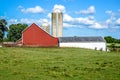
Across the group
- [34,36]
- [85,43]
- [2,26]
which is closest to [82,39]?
[85,43]

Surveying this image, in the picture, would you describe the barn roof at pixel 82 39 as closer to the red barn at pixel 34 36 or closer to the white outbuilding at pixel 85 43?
the white outbuilding at pixel 85 43

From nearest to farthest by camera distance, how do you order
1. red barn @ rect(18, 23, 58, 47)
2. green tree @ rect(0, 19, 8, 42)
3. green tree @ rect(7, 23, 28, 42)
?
1. red barn @ rect(18, 23, 58, 47)
2. green tree @ rect(0, 19, 8, 42)
3. green tree @ rect(7, 23, 28, 42)

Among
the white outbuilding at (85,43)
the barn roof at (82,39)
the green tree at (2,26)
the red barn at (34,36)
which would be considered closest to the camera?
the red barn at (34,36)

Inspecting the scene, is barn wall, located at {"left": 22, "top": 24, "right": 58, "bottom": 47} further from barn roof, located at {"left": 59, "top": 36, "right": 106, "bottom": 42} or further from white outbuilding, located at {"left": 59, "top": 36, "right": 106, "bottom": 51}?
barn roof, located at {"left": 59, "top": 36, "right": 106, "bottom": 42}

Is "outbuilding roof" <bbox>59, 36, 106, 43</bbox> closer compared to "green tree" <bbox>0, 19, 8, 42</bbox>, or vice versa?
"outbuilding roof" <bbox>59, 36, 106, 43</bbox>

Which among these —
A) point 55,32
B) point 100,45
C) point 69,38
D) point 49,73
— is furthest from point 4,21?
point 49,73

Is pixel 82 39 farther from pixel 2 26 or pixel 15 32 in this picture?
pixel 15 32

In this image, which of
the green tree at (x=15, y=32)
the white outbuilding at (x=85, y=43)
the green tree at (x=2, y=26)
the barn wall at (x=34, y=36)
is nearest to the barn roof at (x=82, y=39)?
the white outbuilding at (x=85, y=43)

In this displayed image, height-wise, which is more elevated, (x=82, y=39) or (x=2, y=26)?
(x=2, y=26)

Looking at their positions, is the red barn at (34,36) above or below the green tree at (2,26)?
below

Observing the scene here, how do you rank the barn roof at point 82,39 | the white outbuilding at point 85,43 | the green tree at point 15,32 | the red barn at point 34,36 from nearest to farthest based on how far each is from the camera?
the red barn at point 34,36, the white outbuilding at point 85,43, the barn roof at point 82,39, the green tree at point 15,32

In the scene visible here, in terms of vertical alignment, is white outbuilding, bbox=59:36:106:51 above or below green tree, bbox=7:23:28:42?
below

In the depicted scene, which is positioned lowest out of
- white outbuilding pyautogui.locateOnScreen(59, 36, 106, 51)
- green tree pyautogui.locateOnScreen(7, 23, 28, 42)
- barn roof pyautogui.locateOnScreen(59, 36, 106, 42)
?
white outbuilding pyautogui.locateOnScreen(59, 36, 106, 51)

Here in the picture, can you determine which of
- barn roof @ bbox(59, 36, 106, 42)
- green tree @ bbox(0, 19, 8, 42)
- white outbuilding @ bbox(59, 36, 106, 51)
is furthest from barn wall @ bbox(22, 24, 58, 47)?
green tree @ bbox(0, 19, 8, 42)
